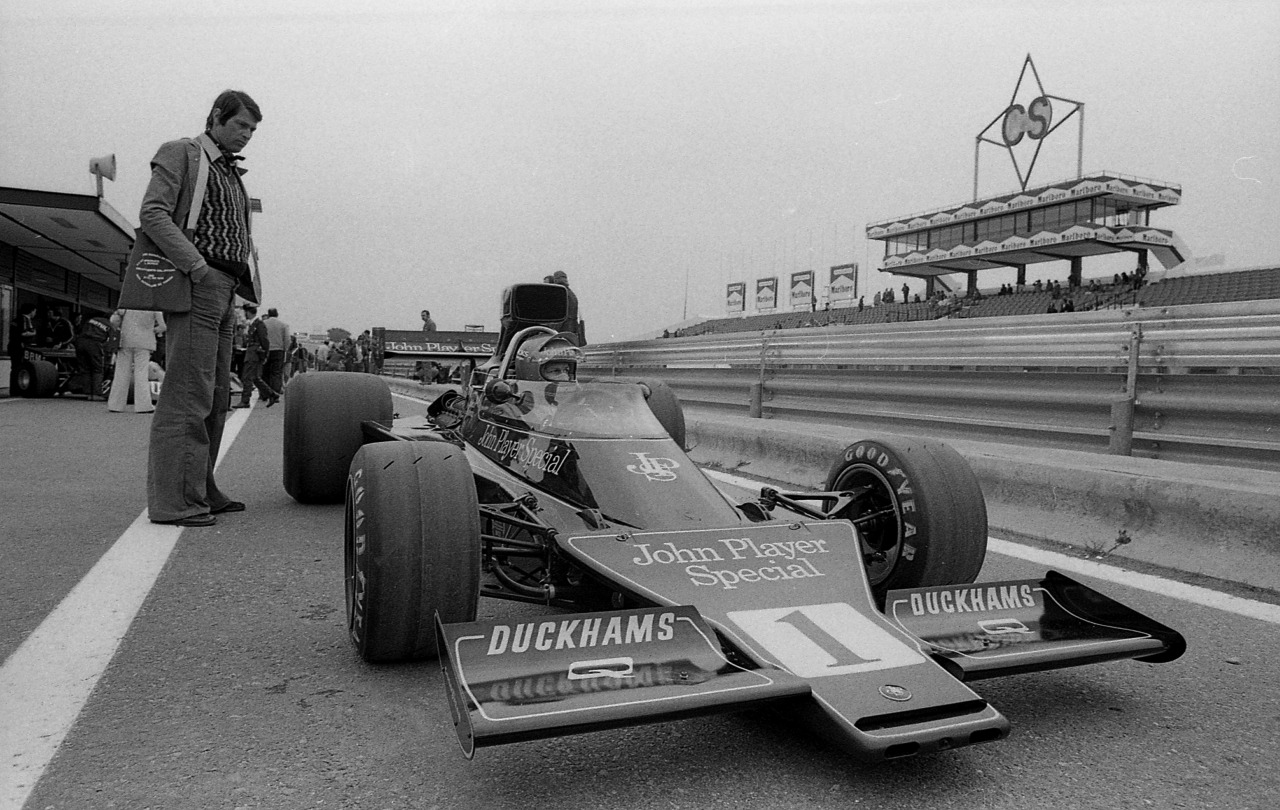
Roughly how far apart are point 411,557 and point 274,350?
599 inches

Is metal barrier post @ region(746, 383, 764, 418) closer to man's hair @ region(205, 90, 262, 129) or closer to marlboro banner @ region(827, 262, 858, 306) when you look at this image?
man's hair @ region(205, 90, 262, 129)

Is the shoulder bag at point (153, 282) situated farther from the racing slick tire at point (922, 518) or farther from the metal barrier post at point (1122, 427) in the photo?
the metal barrier post at point (1122, 427)

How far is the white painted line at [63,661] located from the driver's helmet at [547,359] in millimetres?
1766

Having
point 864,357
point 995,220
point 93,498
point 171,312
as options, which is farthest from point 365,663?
point 995,220

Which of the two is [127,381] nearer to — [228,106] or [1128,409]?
[228,106]

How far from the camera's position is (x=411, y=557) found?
254 centimetres

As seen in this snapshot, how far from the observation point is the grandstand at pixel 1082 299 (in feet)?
132

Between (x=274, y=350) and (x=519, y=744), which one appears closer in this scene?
(x=519, y=744)

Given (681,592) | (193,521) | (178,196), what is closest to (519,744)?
(681,592)

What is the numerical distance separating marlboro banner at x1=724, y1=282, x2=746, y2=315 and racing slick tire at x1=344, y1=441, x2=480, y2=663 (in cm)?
8057

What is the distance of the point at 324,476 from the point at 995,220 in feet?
207

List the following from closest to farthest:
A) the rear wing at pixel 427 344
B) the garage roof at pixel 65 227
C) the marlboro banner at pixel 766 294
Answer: the garage roof at pixel 65 227
the rear wing at pixel 427 344
the marlboro banner at pixel 766 294

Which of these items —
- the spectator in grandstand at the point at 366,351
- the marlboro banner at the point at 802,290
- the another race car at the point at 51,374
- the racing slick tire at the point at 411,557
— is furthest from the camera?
the marlboro banner at the point at 802,290

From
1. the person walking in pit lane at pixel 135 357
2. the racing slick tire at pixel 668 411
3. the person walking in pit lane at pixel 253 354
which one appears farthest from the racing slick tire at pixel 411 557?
the person walking in pit lane at pixel 253 354
